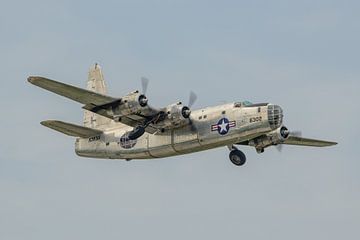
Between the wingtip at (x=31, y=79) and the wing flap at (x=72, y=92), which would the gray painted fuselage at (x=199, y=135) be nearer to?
the wing flap at (x=72, y=92)

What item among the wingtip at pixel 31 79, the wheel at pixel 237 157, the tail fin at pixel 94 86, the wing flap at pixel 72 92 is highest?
the tail fin at pixel 94 86

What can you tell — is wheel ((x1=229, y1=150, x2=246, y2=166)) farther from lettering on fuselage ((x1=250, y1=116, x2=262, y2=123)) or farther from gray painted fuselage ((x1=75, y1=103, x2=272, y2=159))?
lettering on fuselage ((x1=250, y1=116, x2=262, y2=123))

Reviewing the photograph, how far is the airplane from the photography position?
185 ft

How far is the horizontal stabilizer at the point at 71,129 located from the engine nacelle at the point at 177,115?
5988 millimetres

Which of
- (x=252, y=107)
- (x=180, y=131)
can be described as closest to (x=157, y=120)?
(x=180, y=131)

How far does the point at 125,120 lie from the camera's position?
193 feet

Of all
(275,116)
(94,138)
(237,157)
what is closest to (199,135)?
(237,157)

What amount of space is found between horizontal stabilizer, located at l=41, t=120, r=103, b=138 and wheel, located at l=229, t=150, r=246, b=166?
8058 millimetres

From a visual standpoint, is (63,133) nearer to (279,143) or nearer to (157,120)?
(157,120)

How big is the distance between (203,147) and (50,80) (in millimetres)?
9584

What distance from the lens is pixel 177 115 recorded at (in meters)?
57.6

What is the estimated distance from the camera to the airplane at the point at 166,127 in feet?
185

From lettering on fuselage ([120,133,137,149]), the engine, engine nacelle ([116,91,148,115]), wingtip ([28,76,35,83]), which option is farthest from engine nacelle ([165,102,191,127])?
wingtip ([28,76,35,83])

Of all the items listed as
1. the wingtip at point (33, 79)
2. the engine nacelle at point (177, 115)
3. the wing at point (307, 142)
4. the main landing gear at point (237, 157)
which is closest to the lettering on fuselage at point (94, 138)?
the engine nacelle at point (177, 115)
